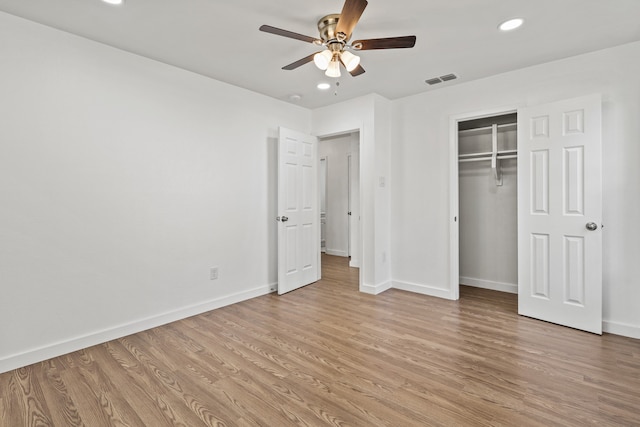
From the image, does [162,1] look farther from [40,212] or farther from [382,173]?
[382,173]

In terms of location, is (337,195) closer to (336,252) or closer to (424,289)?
(336,252)

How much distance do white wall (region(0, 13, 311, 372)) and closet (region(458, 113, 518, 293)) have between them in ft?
9.77

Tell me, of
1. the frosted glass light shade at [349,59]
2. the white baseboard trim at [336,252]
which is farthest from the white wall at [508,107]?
the white baseboard trim at [336,252]

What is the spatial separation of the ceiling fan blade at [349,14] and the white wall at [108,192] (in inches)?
78.6

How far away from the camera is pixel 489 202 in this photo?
423cm

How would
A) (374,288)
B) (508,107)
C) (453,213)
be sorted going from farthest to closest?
1. (374,288)
2. (453,213)
3. (508,107)

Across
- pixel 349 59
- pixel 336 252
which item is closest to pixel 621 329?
pixel 349 59

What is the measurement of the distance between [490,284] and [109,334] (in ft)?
14.5

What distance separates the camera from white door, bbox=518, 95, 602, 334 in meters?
2.83

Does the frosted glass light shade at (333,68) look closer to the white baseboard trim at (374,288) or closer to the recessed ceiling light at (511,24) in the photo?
the recessed ceiling light at (511,24)

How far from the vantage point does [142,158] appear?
2.98 m

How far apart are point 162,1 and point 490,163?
401 centimetres

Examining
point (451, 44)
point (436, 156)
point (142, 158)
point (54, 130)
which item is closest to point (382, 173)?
point (436, 156)

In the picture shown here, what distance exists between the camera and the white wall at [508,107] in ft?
9.19
